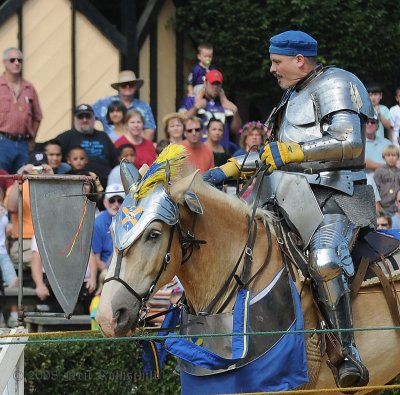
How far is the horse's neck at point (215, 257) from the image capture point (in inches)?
259

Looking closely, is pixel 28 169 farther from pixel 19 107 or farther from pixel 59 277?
pixel 59 277

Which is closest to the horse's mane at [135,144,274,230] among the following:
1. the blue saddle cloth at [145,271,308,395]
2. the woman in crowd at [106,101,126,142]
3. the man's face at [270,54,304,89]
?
the blue saddle cloth at [145,271,308,395]

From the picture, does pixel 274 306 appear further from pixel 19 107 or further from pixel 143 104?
pixel 143 104

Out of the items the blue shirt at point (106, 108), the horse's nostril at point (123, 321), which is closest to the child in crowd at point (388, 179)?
the blue shirt at point (106, 108)

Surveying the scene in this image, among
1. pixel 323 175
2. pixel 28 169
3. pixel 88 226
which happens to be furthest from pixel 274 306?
pixel 28 169

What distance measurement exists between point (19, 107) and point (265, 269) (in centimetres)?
593

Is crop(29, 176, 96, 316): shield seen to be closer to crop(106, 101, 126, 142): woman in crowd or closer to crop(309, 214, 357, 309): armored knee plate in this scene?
crop(309, 214, 357, 309): armored knee plate

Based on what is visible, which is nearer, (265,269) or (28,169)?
(265,269)

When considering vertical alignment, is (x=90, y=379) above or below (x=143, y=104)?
below

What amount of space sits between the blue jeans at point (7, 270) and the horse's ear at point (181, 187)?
4.59 m

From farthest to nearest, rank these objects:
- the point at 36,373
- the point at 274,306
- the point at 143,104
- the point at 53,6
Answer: the point at 53,6, the point at 143,104, the point at 36,373, the point at 274,306

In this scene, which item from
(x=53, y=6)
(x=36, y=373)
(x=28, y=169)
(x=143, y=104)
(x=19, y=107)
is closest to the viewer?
(x=36, y=373)

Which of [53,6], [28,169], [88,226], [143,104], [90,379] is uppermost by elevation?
[53,6]

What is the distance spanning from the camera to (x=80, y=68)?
14.4 m
